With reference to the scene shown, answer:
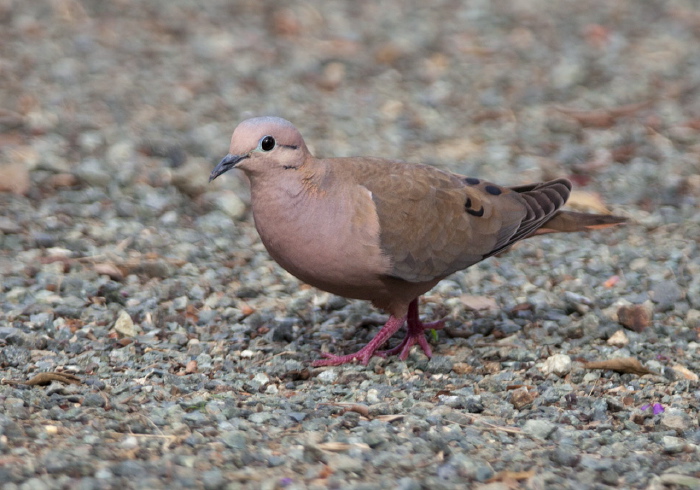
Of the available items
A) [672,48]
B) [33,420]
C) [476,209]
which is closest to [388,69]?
[672,48]

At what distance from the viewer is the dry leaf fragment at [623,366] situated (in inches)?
185

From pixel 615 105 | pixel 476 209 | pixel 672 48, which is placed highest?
pixel 672 48

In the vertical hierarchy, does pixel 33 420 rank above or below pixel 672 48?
below

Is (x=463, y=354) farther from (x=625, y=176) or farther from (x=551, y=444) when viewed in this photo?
(x=625, y=176)

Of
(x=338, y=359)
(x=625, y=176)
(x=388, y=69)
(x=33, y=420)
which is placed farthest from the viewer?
(x=388, y=69)

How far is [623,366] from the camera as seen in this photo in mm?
4699

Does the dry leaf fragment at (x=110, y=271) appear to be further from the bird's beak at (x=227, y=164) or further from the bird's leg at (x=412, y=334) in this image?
the bird's leg at (x=412, y=334)

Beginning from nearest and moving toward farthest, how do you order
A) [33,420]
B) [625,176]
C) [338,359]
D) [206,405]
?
[33,420]
[206,405]
[338,359]
[625,176]

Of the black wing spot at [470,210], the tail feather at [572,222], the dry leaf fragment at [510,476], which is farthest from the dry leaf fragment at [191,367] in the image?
the tail feather at [572,222]

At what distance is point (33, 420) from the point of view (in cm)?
382

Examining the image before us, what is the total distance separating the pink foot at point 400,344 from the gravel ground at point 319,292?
64 mm

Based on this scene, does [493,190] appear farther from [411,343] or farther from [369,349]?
[369,349]

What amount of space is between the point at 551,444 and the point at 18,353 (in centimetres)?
243

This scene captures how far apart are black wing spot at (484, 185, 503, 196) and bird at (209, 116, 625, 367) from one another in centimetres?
1
